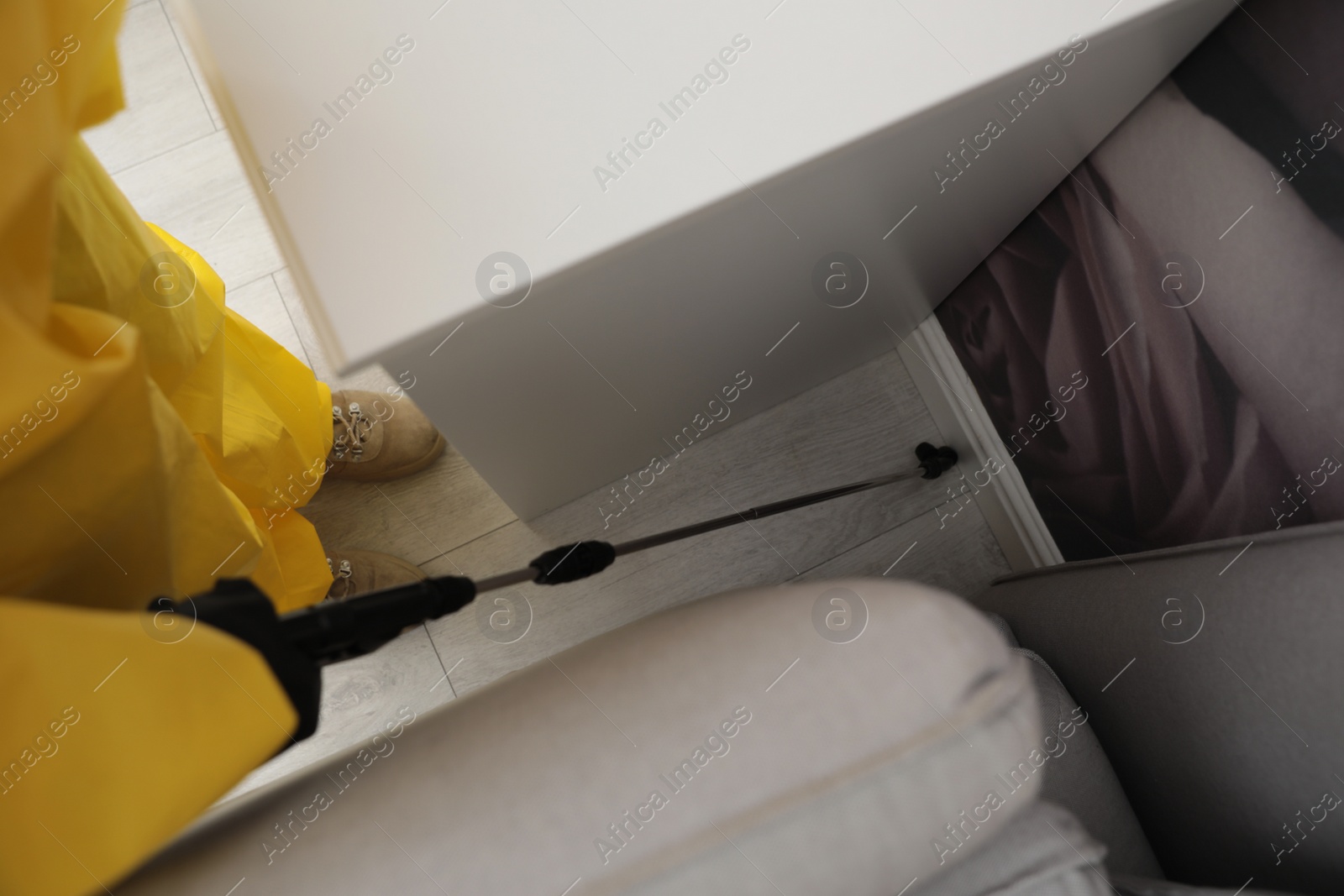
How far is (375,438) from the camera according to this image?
101 centimetres

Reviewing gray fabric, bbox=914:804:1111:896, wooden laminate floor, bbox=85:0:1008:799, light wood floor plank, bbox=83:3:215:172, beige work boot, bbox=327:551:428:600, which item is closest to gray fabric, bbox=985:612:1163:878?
gray fabric, bbox=914:804:1111:896

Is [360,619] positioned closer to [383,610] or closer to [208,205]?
[383,610]

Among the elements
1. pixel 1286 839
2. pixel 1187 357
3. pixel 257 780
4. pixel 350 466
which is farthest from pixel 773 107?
pixel 257 780

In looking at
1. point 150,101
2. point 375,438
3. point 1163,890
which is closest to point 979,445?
point 1163,890

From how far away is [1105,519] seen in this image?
3.14 feet

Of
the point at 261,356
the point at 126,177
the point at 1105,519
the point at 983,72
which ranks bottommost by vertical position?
the point at 1105,519

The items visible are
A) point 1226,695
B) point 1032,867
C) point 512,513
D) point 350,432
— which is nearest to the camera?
point 1032,867

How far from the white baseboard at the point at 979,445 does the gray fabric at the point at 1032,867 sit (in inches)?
25.2

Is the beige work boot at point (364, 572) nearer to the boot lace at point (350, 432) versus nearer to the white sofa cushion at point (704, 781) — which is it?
the boot lace at point (350, 432)

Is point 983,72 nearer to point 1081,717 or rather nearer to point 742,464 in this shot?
point 1081,717

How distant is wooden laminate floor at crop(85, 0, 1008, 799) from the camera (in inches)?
42.0

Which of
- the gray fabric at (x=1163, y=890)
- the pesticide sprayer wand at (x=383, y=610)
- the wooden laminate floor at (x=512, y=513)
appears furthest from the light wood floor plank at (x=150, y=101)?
the gray fabric at (x=1163, y=890)

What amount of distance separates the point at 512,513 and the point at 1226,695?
0.87 metres

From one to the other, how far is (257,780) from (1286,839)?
1152mm
